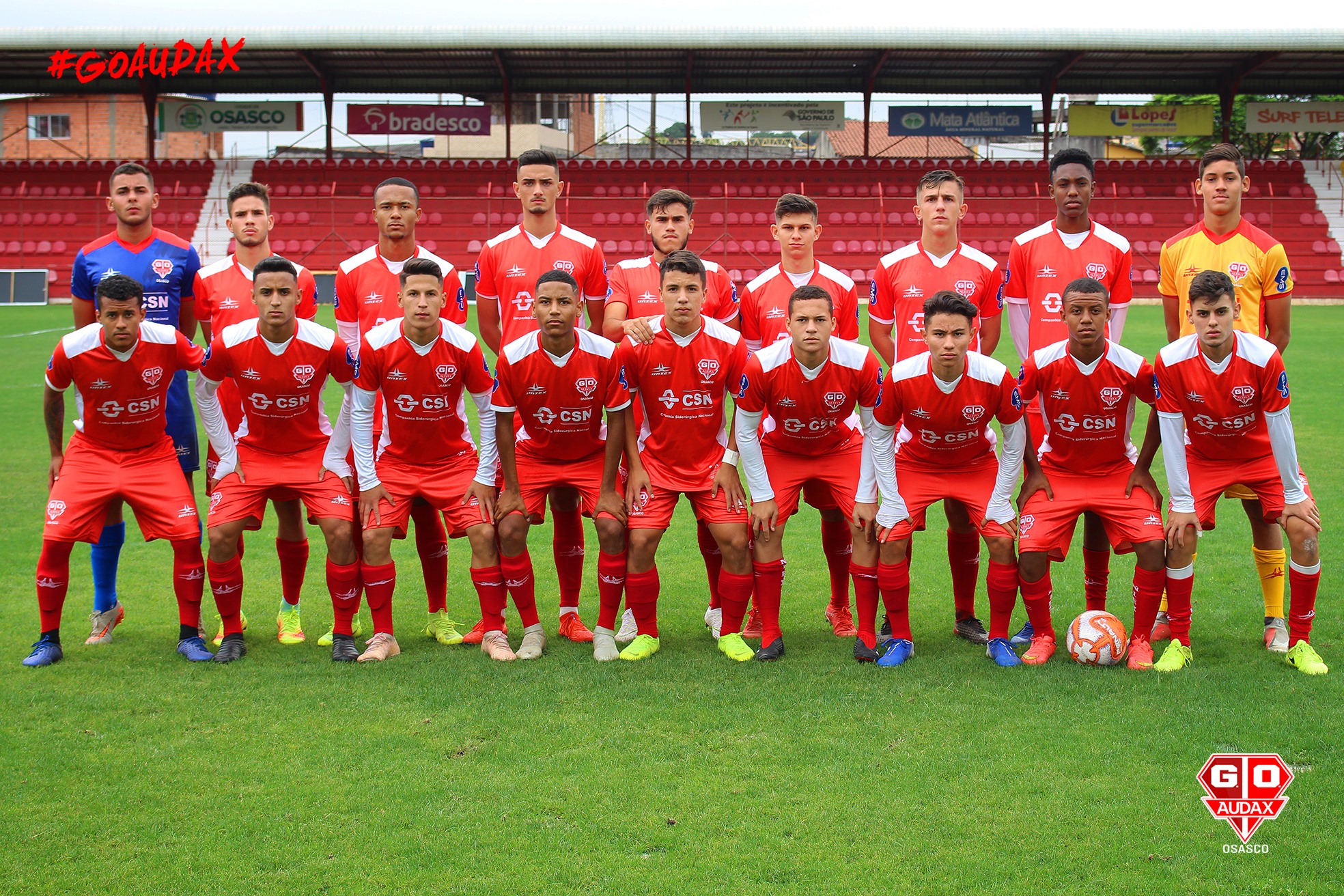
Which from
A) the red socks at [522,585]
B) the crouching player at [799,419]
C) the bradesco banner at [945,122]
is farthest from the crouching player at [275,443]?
the bradesco banner at [945,122]

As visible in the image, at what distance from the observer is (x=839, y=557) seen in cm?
605

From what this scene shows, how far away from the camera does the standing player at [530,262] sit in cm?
642

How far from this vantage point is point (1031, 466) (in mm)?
5602

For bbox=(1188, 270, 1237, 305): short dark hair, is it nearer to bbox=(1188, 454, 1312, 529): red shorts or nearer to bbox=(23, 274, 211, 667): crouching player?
bbox=(1188, 454, 1312, 529): red shorts

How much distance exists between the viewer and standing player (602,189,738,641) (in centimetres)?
620

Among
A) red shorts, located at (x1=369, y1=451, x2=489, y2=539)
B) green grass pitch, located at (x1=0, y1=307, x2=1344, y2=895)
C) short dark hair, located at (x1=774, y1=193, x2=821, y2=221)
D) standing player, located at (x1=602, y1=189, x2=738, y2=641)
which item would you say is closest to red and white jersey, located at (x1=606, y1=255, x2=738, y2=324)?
standing player, located at (x1=602, y1=189, x2=738, y2=641)

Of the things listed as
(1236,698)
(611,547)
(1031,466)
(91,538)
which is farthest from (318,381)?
(1236,698)

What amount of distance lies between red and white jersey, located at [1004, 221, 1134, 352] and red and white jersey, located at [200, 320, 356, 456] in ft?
11.9

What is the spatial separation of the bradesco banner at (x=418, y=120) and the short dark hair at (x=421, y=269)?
99.9 ft

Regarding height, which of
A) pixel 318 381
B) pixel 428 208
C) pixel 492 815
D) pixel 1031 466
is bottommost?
pixel 492 815

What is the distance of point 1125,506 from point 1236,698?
40.8 inches

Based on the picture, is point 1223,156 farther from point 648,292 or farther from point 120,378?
point 120,378

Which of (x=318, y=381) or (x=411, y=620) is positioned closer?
(x=318, y=381)

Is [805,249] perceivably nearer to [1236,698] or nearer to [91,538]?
[1236,698]
